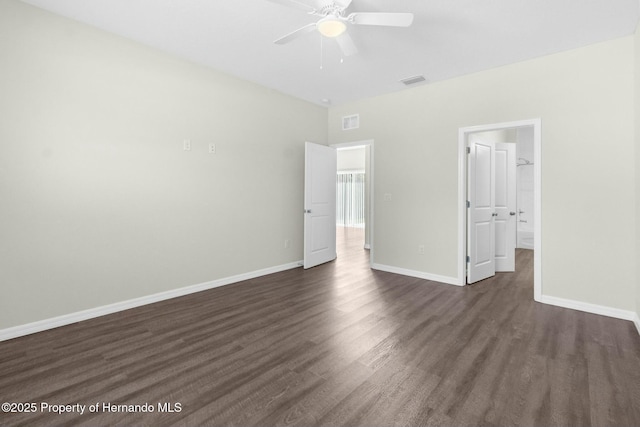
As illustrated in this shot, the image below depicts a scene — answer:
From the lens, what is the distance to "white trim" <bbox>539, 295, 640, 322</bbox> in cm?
303

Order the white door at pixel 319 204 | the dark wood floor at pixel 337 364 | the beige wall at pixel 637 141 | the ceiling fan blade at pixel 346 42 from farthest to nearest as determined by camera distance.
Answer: the white door at pixel 319 204 → the beige wall at pixel 637 141 → the ceiling fan blade at pixel 346 42 → the dark wood floor at pixel 337 364

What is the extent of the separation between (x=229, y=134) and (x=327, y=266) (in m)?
2.66

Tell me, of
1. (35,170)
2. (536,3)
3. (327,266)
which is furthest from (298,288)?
(536,3)

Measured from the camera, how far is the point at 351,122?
17.6 feet

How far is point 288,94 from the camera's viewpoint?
4945 millimetres

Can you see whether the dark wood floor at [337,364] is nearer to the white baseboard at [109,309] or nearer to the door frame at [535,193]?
the white baseboard at [109,309]

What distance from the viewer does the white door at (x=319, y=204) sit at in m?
5.09

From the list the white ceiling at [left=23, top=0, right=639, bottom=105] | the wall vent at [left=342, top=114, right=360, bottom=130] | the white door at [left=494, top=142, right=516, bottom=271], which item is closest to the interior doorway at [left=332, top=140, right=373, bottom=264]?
the wall vent at [left=342, top=114, right=360, bottom=130]

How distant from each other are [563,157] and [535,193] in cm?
47

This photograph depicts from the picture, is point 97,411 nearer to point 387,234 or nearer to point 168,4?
point 168,4

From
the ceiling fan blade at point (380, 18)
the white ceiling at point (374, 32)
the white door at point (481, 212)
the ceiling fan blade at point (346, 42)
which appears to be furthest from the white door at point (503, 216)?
the ceiling fan blade at point (380, 18)

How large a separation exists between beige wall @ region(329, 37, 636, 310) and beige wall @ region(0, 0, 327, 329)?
246cm

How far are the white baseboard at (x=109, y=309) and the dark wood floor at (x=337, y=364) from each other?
90 millimetres

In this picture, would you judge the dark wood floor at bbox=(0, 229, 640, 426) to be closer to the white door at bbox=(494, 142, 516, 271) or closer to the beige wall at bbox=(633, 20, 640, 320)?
the beige wall at bbox=(633, 20, 640, 320)
